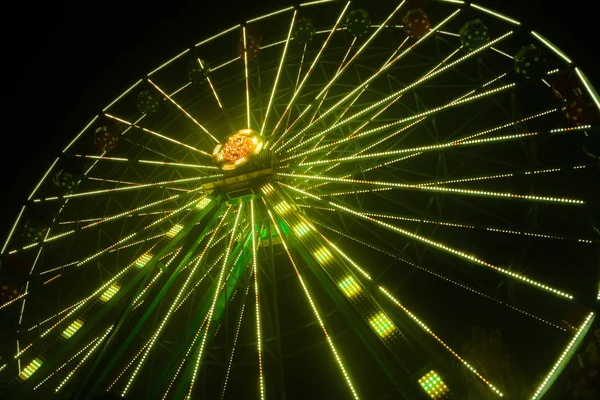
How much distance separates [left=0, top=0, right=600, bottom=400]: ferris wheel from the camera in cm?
632

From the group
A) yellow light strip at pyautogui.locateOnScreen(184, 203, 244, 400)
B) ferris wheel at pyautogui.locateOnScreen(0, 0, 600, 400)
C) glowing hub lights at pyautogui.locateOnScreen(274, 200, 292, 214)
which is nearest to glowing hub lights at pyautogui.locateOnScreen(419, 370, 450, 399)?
ferris wheel at pyautogui.locateOnScreen(0, 0, 600, 400)

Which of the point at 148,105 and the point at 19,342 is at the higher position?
the point at 148,105

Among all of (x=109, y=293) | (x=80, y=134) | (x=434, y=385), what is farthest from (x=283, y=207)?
(x=80, y=134)

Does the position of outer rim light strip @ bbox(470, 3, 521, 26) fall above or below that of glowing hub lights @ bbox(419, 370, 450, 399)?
above

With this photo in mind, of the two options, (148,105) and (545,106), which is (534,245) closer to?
(545,106)

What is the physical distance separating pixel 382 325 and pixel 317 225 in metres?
5.21

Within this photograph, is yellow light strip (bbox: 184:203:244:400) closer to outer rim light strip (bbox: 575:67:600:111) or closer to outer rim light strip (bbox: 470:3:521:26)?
outer rim light strip (bbox: 470:3:521:26)

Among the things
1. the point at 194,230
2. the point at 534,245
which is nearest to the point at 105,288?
the point at 194,230

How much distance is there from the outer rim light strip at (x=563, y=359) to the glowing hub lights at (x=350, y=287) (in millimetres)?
2280

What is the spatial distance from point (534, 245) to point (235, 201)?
7.31 metres

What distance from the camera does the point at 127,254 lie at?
39.1 ft

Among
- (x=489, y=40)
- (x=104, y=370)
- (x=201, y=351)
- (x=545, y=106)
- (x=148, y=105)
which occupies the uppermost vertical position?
(x=148, y=105)

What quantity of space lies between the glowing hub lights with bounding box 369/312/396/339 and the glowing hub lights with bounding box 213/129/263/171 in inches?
156

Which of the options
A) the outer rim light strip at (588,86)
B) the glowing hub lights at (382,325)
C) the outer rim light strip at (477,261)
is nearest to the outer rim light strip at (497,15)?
the outer rim light strip at (588,86)
